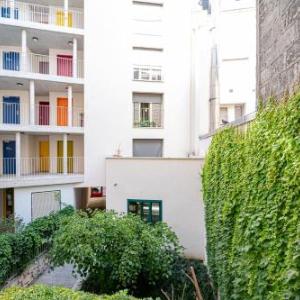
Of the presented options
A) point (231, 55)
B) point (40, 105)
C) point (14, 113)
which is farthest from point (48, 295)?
point (231, 55)

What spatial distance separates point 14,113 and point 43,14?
20.6 feet

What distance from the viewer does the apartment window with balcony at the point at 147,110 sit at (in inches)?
724

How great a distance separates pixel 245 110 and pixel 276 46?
Answer: 14.5 metres

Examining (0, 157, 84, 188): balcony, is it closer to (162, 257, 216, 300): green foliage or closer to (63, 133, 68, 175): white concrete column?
(63, 133, 68, 175): white concrete column

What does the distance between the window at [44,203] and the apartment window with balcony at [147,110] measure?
250 inches

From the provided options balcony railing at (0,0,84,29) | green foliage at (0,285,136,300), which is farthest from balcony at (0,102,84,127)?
green foliage at (0,285,136,300)

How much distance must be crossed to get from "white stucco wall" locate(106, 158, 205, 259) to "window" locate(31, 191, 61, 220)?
15.1 ft

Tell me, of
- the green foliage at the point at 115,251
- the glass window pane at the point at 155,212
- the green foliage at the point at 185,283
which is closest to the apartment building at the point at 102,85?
the glass window pane at the point at 155,212

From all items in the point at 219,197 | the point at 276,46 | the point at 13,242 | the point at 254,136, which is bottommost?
the point at 13,242

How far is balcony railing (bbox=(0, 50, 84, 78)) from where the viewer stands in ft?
57.1

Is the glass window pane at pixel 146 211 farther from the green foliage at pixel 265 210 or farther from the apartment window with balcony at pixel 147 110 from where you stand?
the green foliage at pixel 265 210

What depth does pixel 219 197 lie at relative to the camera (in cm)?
677

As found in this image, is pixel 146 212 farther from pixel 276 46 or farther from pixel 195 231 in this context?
pixel 276 46

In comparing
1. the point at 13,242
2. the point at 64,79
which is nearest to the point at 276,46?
the point at 13,242
